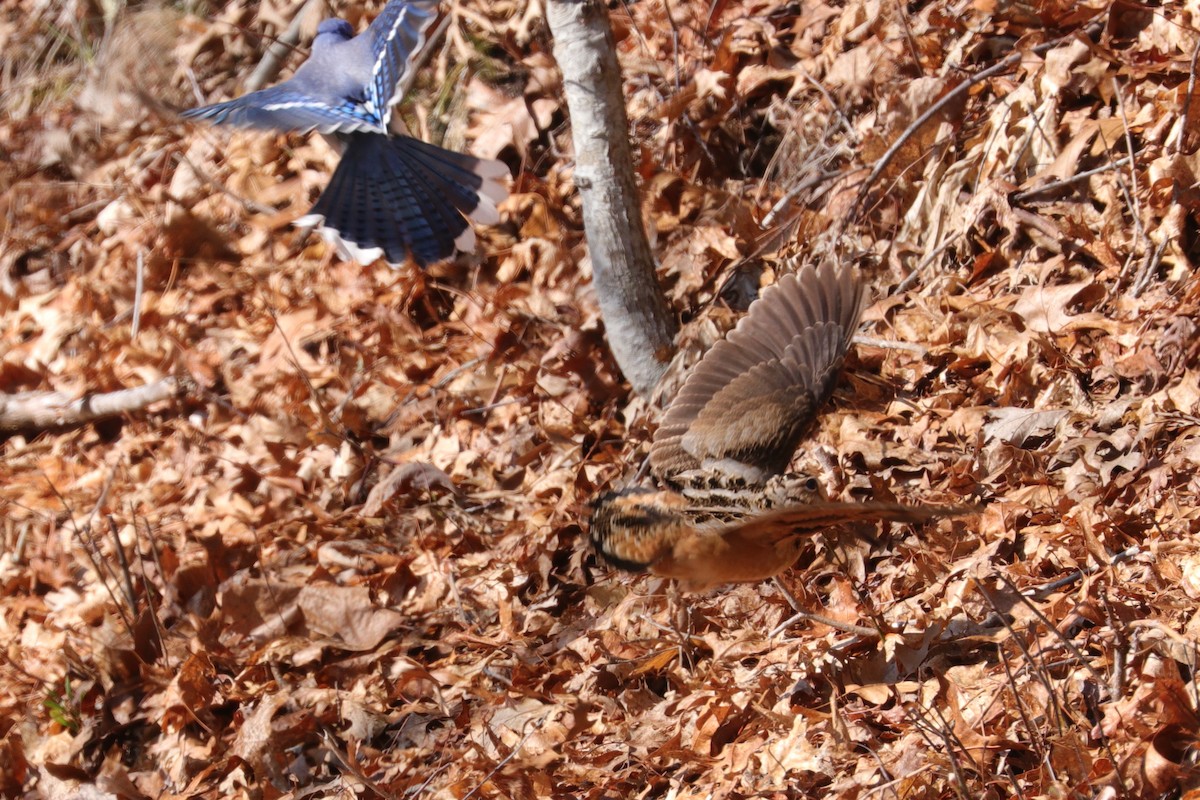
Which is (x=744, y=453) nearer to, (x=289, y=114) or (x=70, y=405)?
(x=289, y=114)

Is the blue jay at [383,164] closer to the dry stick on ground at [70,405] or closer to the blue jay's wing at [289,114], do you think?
the blue jay's wing at [289,114]

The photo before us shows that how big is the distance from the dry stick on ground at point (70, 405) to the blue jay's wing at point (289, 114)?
1.55 m

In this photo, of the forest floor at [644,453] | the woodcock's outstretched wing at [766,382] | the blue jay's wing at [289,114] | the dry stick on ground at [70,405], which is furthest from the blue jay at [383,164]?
the woodcock's outstretched wing at [766,382]

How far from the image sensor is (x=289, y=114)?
5.72 meters

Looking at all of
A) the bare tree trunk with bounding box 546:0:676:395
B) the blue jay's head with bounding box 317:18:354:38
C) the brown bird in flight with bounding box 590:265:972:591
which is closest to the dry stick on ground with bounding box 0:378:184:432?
the blue jay's head with bounding box 317:18:354:38

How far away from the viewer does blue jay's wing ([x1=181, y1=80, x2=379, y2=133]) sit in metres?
5.62

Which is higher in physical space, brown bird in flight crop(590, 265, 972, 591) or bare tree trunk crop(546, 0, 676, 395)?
bare tree trunk crop(546, 0, 676, 395)

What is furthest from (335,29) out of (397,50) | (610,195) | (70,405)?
(610,195)

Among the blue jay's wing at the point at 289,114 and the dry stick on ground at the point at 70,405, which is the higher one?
the blue jay's wing at the point at 289,114

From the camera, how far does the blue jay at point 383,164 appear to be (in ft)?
19.1

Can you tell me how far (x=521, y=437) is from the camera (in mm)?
5262

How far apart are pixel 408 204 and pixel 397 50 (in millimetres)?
786

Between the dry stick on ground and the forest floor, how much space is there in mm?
82

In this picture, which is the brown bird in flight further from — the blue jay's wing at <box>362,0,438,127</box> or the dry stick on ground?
the dry stick on ground
